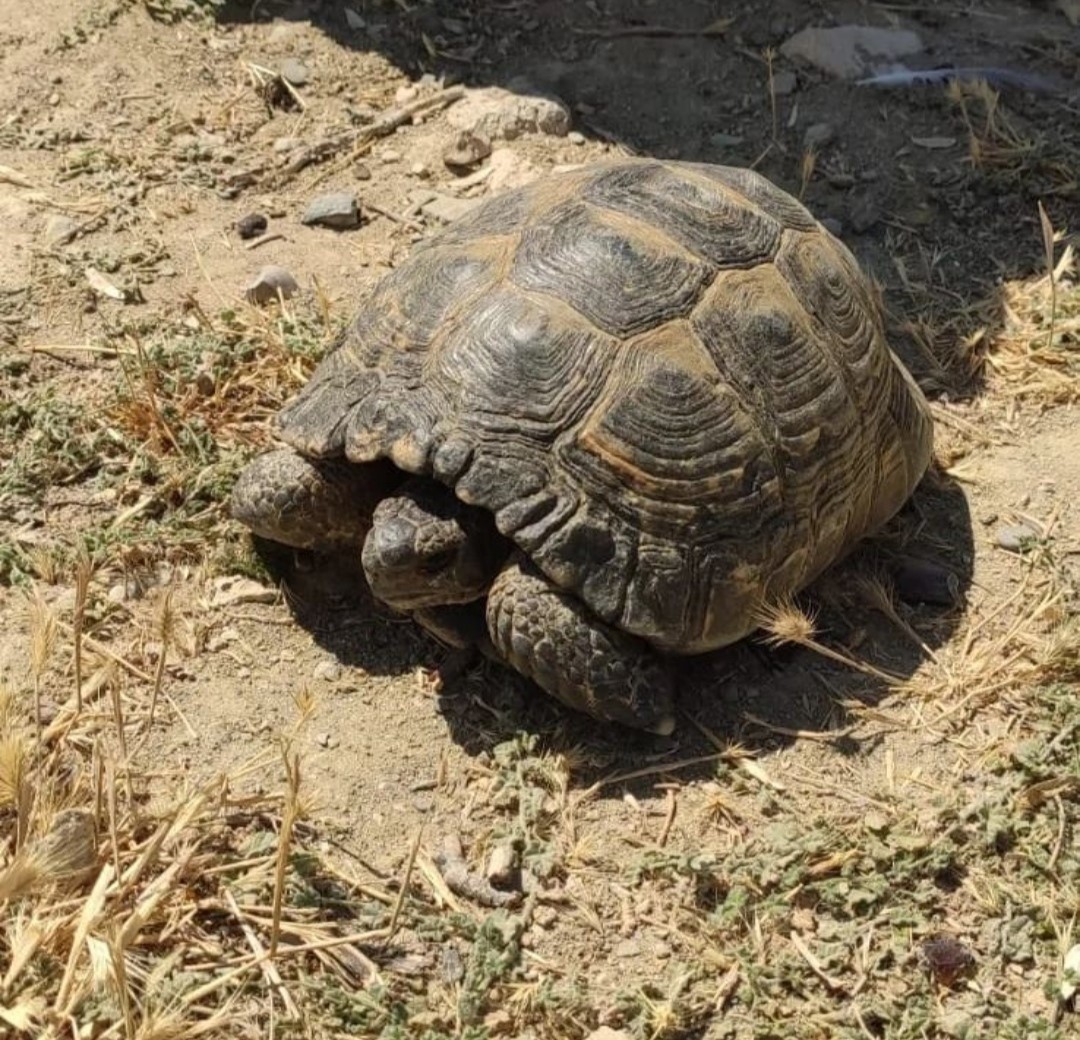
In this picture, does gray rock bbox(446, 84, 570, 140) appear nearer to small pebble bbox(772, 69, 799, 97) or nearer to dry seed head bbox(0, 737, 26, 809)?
small pebble bbox(772, 69, 799, 97)

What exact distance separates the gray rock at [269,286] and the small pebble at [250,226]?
0.38 m

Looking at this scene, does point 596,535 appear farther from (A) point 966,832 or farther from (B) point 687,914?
(A) point 966,832

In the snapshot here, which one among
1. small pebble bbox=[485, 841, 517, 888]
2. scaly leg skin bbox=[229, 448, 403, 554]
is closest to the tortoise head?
scaly leg skin bbox=[229, 448, 403, 554]

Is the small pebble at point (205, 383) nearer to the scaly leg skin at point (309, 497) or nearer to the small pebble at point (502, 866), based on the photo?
the scaly leg skin at point (309, 497)

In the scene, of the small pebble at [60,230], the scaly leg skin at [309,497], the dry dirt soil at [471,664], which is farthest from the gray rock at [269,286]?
the scaly leg skin at [309,497]

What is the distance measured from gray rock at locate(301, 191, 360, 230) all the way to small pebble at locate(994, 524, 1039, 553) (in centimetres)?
319

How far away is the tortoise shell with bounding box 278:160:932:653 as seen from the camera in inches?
155

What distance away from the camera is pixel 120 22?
6.96m

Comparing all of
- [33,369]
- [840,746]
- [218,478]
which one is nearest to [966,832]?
[840,746]

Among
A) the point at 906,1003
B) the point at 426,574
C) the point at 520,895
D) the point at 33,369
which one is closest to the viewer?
the point at 906,1003

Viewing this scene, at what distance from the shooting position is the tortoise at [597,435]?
3938mm

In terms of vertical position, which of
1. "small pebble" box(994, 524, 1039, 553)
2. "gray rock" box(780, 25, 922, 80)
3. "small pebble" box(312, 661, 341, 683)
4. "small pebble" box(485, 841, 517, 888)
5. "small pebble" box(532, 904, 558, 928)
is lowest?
"small pebble" box(312, 661, 341, 683)

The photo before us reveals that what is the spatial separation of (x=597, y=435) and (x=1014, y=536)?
1.84 m

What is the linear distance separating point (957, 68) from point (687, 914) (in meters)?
5.38
